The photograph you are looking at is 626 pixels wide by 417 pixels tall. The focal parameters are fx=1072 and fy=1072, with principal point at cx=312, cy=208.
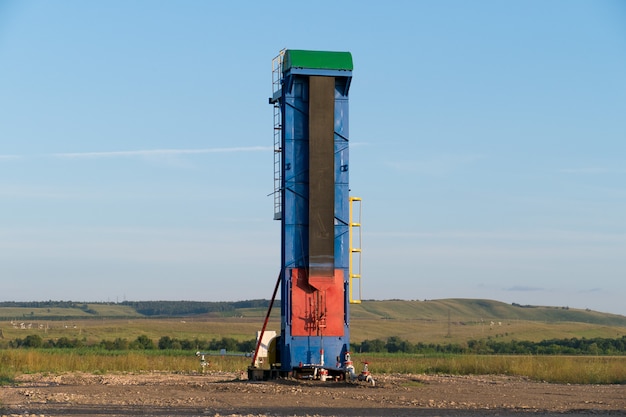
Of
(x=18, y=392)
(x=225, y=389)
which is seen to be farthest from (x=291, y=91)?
(x=18, y=392)

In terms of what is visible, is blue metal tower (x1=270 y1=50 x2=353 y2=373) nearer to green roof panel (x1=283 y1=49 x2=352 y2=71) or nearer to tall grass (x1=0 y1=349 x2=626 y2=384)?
green roof panel (x1=283 y1=49 x2=352 y2=71)

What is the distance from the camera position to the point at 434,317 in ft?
538

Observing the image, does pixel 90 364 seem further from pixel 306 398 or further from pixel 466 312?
pixel 466 312

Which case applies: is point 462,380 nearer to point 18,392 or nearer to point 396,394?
point 396,394

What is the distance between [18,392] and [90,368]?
15.1m

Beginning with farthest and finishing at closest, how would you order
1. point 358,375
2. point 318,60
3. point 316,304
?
point 318,60
point 316,304
point 358,375

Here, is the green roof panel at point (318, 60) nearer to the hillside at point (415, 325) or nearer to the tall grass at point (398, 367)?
the tall grass at point (398, 367)

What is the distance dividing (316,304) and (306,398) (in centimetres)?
687

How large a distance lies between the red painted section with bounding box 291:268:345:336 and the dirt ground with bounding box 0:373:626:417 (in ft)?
6.48

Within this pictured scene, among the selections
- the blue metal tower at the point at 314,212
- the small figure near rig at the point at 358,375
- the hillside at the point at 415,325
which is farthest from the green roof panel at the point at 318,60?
the hillside at the point at 415,325

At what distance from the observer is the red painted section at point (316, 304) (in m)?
32.6

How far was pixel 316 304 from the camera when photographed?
32.7 m

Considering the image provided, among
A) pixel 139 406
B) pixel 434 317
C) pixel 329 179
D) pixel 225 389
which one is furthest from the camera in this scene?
pixel 434 317

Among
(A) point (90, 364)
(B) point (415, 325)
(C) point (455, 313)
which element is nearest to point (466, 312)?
→ (C) point (455, 313)
